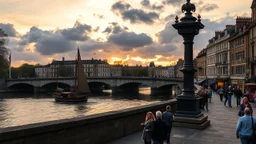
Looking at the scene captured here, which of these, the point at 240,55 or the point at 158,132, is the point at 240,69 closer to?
the point at 240,55

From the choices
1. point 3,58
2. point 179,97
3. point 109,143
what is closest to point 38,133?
point 109,143

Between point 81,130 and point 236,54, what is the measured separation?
174 ft

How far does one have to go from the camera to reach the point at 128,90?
99688mm

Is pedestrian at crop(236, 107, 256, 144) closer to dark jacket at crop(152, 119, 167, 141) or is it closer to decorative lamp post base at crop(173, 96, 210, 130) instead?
dark jacket at crop(152, 119, 167, 141)

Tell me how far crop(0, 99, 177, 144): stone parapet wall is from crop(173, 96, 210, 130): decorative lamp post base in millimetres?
1427

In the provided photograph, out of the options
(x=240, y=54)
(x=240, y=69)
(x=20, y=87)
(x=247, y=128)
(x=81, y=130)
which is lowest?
(x=20, y=87)

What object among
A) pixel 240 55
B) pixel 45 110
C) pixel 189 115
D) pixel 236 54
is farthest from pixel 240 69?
pixel 189 115

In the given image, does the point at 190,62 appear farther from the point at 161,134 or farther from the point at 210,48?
the point at 210,48

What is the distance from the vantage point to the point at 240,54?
173 ft

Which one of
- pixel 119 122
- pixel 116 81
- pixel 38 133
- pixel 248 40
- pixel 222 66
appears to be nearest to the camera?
pixel 38 133

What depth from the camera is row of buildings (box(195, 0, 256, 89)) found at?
4553 cm

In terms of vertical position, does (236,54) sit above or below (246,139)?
above

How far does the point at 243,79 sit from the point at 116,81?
46355 millimetres

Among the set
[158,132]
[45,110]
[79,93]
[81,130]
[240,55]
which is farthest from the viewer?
[79,93]
